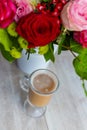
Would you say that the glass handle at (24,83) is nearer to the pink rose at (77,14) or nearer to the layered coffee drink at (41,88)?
the layered coffee drink at (41,88)

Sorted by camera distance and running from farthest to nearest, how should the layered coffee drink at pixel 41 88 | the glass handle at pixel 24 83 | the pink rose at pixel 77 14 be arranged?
the glass handle at pixel 24 83
the layered coffee drink at pixel 41 88
the pink rose at pixel 77 14

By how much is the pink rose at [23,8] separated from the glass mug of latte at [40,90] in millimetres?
166

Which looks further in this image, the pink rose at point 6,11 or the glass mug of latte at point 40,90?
the glass mug of latte at point 40,90

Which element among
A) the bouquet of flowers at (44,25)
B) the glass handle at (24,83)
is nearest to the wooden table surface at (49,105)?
the glass handle at (24,83)

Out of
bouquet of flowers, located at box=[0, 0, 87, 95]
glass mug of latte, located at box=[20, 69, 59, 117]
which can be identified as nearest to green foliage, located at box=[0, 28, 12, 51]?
bouquet of flowers, located at box=[0, 0, 87, 95]

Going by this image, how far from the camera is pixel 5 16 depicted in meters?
0.43

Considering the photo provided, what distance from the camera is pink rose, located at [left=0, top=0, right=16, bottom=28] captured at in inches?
16.6

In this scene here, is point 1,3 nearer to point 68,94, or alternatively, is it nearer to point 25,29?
point 25,29

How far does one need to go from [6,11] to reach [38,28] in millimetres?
63

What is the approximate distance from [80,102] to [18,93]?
0.55ft

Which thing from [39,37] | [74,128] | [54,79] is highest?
[39,37]

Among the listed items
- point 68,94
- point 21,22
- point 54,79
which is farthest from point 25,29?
point 68,94

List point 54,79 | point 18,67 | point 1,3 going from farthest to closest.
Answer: point 18,67 < point 54,79 < point 1,3

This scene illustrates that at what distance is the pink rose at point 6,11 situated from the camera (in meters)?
0.42
